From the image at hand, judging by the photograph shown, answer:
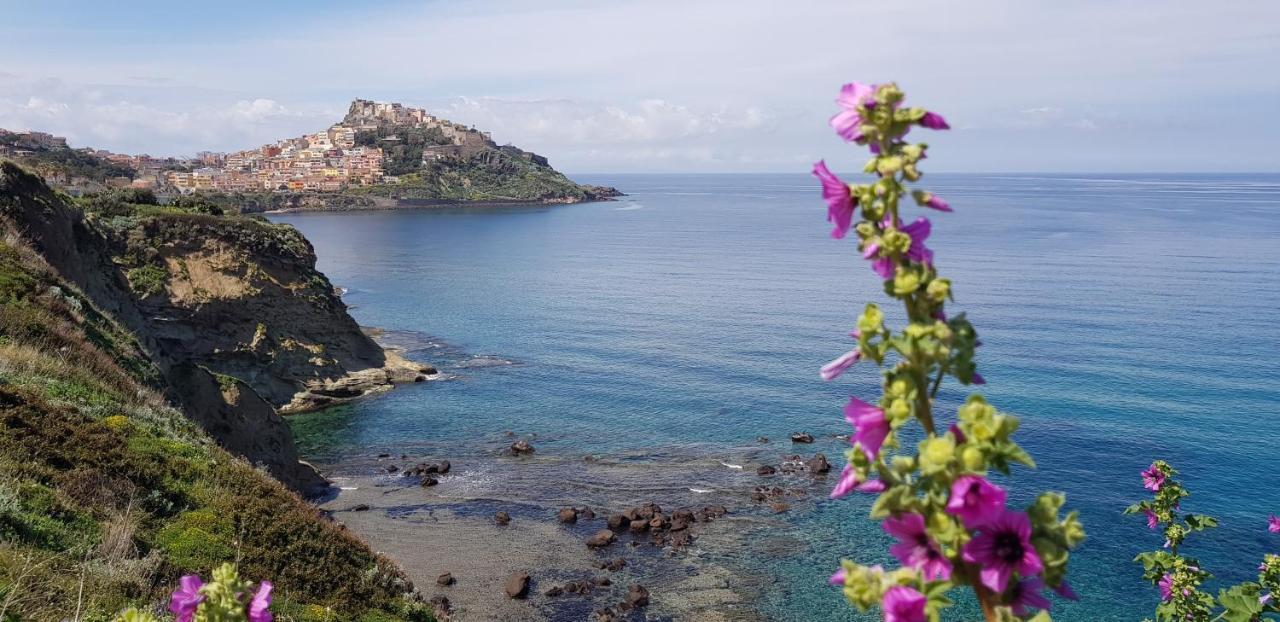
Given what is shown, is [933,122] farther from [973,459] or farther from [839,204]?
[973,459]

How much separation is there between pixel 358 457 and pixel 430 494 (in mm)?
7511

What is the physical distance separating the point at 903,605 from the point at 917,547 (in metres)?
0.24

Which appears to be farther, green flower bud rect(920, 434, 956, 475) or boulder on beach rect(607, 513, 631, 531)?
boulder on beach rect(607, 513, 631, 531)

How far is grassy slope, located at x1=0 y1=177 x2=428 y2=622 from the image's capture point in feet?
35.1

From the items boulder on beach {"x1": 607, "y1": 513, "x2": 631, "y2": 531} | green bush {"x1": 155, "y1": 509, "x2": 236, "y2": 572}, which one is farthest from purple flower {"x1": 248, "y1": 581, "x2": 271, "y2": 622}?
boulder on beach {"x1": 607, "y1": 513, "x2": 631, "y2": 531}

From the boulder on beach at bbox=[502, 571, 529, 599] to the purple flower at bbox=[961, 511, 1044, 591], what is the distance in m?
27.9

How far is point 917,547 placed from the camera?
2.79 m

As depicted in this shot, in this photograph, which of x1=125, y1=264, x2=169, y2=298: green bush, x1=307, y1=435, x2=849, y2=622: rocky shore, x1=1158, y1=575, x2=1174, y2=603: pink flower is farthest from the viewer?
x1=125, y1=264, x2=169, y2=298: green bush

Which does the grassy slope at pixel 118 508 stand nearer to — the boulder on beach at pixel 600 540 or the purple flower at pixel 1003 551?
the purple flower at pixel 1003 551

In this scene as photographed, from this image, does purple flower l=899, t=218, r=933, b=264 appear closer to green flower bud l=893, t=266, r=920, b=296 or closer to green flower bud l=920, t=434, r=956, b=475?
green flower bud l=893, t=266, r=920, b=296

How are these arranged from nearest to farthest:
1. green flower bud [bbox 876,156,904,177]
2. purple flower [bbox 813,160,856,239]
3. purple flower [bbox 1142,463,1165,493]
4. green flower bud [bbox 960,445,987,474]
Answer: green flower bud [bbox 960,445,987,474] → green flower bud [bbox 876,156,904,177] → purple flower [bbox 813,160,856,239] → purple flower [bbox 1142,463,1165,493]

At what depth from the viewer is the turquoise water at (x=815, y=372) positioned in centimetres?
3409

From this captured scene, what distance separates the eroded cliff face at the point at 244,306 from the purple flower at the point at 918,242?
37.6m

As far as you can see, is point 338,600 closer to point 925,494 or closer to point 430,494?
point 925,494
